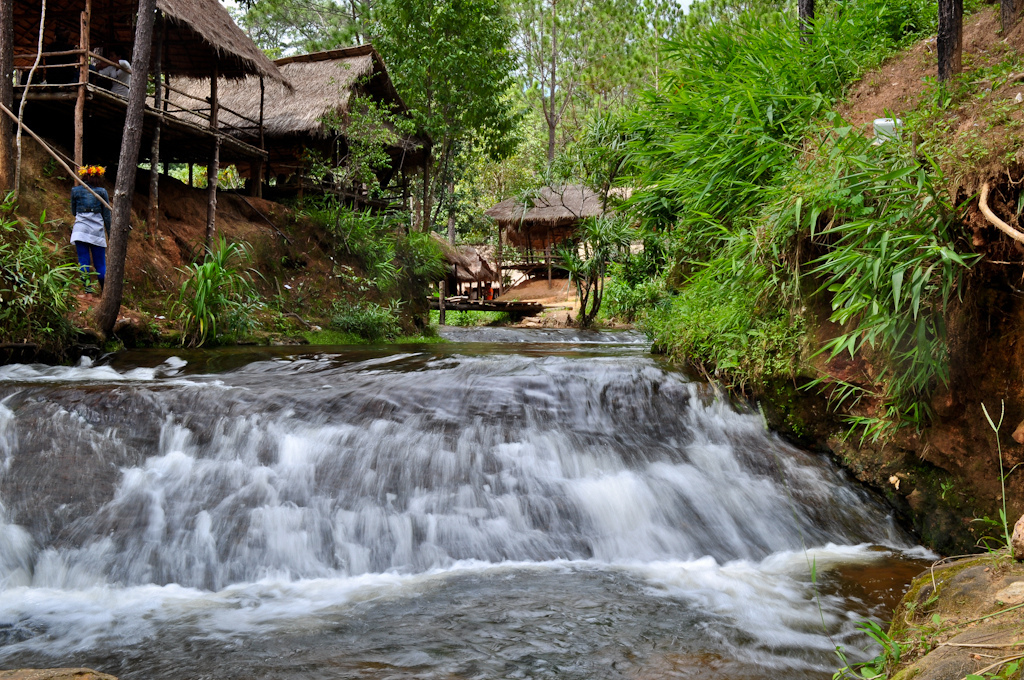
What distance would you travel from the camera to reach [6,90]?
7.73 m

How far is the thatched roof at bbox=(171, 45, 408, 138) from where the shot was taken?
14211 millimetres

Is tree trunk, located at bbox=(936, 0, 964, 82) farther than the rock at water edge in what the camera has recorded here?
Yes

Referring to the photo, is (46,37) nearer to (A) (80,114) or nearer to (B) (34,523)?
(A) (80,114)

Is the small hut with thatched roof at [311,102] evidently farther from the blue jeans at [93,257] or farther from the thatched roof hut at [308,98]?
the blue jeans at [93,257]

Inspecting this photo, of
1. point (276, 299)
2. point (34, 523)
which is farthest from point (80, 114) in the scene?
point (34, 523)

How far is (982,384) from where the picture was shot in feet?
12.7

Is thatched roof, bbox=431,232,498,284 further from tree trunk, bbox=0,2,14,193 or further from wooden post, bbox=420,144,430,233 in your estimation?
tree trunk, bbox=0,2,14,193

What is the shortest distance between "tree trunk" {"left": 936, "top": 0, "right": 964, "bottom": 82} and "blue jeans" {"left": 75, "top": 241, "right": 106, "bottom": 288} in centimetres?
867

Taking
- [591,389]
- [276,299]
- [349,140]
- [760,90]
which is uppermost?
[349,140]

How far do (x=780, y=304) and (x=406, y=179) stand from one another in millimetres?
14184

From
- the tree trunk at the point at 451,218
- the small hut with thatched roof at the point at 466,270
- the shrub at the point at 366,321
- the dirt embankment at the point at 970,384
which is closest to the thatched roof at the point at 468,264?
the small hut with thatched roof at the point at 466,270

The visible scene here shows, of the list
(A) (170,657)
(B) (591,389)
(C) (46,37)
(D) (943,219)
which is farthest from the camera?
(C) (46,37)

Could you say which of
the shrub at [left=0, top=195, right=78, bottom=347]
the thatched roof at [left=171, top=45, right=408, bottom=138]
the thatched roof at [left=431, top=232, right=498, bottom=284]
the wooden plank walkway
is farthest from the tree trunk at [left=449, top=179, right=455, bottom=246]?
the shrub at [left=0, top=195, right=78, bottom=347]

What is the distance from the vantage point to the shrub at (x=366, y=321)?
10633mm
